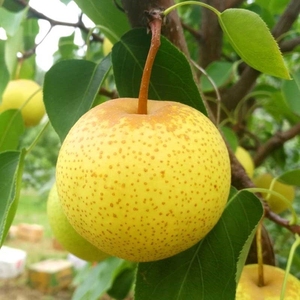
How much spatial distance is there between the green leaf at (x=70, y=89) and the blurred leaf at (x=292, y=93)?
37 centimetres

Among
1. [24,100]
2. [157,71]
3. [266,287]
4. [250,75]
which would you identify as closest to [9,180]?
[157,71]

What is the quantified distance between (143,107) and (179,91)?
4.3 inches

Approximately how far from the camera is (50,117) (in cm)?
63

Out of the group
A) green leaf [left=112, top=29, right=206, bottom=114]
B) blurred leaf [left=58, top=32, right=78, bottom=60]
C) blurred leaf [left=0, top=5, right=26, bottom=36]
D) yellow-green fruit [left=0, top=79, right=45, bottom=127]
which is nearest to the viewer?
green leaf [left=112, top=29, right=206, bottom=114]

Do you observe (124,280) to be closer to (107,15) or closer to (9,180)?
(9,180)

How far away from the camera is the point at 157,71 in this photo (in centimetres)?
59

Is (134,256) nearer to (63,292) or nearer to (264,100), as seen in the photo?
(264,100)

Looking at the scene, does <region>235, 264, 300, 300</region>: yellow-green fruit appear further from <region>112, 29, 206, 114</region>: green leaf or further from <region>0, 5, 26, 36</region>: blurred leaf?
<region>0, 5, 26, 36</region>: blurred leaf

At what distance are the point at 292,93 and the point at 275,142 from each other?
353 mm

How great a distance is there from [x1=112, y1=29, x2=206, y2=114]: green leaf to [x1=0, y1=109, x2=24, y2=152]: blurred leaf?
32 cm

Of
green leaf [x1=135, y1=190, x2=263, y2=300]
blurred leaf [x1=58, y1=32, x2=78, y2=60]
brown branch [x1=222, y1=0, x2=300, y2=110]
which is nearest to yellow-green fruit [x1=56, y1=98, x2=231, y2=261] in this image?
green leaf [x1=135, y1=190, x2=263, y2=300]

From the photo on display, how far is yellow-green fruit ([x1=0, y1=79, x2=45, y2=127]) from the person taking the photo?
45.9 inches

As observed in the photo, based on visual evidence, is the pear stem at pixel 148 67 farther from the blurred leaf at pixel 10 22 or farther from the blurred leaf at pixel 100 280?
the blurred leaf at pixel 100 280

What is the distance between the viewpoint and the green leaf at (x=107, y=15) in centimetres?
70
